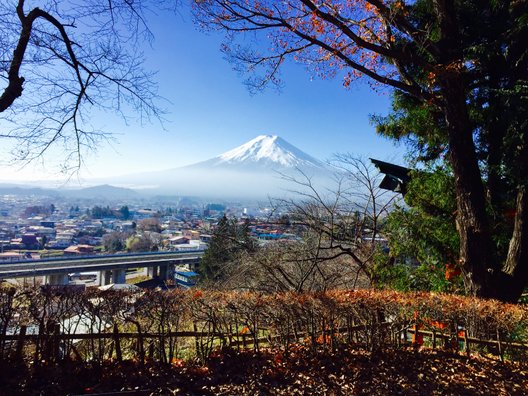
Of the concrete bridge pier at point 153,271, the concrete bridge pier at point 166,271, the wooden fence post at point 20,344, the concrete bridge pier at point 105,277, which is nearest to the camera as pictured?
the wooden fence post at point 20,344

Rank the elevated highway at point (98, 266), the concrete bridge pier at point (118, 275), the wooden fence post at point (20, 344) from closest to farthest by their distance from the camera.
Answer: the wooden fence post at point (20, 344), the elevated highway at point (98, 266), the concrete bridge pier at point (118, 275)

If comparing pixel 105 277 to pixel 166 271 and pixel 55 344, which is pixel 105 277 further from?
pixel 55 344

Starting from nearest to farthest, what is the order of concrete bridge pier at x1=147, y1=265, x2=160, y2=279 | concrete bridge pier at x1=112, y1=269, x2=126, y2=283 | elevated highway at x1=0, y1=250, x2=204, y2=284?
elevated highway at x1=0, y1=250, x2=204, y2=284 → concrete bridge pier at x1=112, y1=269, x2=126, y2=283 → concrete bridge pier at x1=147, y1=265, x2=160, y2=279

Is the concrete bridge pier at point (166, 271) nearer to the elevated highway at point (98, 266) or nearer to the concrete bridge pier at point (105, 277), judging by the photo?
the elevated highway at point (98, 266)

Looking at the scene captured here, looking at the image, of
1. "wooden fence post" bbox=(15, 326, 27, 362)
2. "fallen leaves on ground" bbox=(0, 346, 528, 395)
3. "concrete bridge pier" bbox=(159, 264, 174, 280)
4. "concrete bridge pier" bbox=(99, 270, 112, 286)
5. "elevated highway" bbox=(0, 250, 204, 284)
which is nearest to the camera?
"fallen leaves on ground" bbox=(0, 346, 528, 395)

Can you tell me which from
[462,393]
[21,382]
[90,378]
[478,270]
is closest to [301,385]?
[462,393]

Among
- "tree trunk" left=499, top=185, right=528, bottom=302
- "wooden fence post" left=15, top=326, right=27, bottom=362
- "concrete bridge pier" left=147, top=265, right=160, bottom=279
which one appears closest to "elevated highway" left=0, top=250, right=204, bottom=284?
"concrete bridge pier" left=147, top=265, right=160, bottom=279

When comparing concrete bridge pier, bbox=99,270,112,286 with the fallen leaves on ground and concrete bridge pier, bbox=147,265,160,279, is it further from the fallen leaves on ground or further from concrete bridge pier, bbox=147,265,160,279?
the fallen leaves on ground

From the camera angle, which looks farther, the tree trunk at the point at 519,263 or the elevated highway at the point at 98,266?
the elevated highway at the point at 98,266

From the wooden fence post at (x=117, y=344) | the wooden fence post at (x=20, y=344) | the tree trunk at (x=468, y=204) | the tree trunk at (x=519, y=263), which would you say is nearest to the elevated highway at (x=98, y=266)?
the wooden fence post at (x=20, y=344)

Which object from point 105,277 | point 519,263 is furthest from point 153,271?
point 519,263

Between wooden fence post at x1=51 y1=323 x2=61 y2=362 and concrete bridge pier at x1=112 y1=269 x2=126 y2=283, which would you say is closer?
wooden fence post at x1=51 y1=323 x2=61 y2=362
